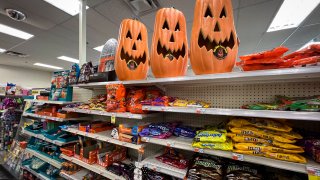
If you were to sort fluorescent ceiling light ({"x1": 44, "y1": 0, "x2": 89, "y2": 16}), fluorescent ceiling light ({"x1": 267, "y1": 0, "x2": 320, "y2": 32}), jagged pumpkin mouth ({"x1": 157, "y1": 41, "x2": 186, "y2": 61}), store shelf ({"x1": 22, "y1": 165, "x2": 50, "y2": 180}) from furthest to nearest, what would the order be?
fluorescent ceiling light ({"x1": 44, "y1": 0, "x2": 89, "y2": 16}), fluorescent ceiling light ({"x1": 267, "y1": 0, "x2": 320, "y2": 32}), store shelf ({"x1": 22, "y1": 165, "x2": 50, "y2": 180}), jagged pumpkin mouth ({"x1": 157, "y1": 41, "x2": 186, "y2": 61})

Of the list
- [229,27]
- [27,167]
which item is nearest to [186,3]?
[229,27]

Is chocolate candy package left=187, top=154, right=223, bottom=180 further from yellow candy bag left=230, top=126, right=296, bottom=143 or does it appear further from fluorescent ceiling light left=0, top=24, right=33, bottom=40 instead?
fluorescent ceiling light left=0, top=24, right=33, bottom=40

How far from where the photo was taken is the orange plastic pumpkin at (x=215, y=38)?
1.21 meters

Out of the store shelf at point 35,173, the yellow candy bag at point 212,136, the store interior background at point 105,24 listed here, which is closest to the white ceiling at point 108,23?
the store interior background at point 105,24

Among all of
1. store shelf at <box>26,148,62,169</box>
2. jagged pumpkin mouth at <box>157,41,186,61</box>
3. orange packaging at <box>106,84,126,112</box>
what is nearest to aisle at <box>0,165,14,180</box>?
store shelf at <box>26,148,62,169</box>

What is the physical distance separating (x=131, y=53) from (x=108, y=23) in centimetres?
262

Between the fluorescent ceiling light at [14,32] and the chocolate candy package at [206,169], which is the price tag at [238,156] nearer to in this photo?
the chocolate candy package at [206,169]

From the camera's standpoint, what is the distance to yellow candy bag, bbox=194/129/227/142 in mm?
1143

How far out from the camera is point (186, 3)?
2979 millimetres

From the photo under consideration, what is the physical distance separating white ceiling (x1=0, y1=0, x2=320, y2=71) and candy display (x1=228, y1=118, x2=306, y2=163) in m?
2.59

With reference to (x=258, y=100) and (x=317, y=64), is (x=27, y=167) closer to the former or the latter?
(x=258, y=100)

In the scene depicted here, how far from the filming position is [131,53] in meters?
1.70

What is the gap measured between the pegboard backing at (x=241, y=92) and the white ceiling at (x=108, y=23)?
203cm

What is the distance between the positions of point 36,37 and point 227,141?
20.0 feet
